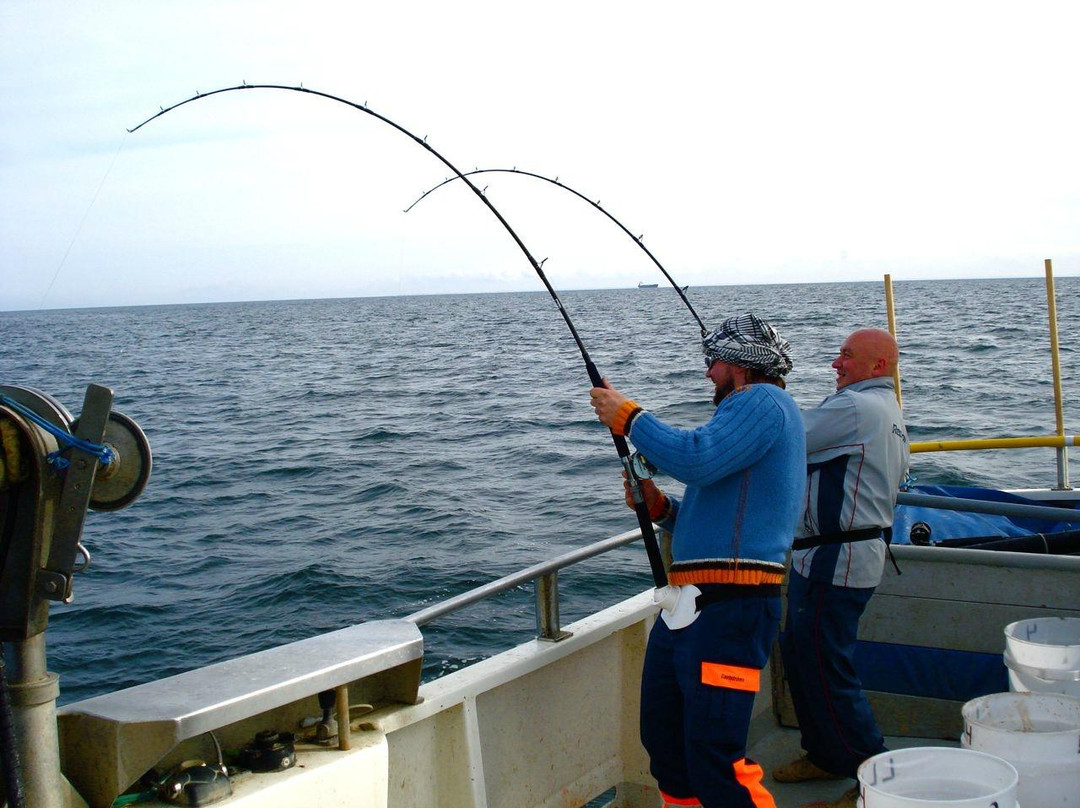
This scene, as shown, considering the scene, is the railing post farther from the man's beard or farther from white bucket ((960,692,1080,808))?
white bucket ((960,692,1080,808))

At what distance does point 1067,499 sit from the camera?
→ 523 centimetres

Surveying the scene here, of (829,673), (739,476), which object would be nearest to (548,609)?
(829,673)

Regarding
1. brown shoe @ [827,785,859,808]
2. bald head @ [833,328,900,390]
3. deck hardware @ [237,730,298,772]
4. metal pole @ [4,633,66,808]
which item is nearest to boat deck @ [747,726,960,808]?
brown shoe @ [827,785,859,808]

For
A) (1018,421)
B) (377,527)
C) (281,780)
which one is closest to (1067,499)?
(281,780)

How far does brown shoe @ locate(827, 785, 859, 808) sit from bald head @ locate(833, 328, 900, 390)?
1313mm

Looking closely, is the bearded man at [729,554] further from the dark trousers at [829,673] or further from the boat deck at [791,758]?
the boat deck at [791,758]

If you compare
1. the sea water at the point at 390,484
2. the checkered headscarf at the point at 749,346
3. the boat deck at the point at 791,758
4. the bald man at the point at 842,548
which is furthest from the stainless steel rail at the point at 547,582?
the sea water at the point at 390,484

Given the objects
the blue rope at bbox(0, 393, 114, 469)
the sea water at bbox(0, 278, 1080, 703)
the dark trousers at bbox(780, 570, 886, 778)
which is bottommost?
the sea water at bbox(0, 278, 1080, 703)

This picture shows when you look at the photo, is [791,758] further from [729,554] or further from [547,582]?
[729,554]

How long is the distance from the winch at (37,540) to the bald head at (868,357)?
223 cm

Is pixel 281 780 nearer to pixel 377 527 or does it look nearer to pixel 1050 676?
pixel 1050 676

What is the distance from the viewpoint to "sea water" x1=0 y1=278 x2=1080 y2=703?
8.34m

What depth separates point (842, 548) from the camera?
319 cm

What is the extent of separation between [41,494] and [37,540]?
0.28ft
